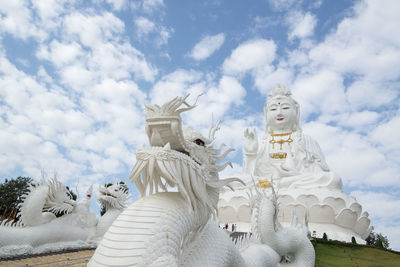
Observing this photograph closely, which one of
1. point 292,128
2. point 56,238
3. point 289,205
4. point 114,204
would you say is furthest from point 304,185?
point 56,238

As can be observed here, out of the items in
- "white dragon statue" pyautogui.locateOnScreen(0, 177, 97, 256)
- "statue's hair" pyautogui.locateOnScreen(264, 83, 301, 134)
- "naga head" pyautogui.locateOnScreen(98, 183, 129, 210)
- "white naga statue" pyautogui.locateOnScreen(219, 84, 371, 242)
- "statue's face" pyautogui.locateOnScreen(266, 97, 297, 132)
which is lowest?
"white dragon statue" pyautogui.locateOnScreen(0, 177, 97, 256)

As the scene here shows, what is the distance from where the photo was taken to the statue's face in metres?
15.7

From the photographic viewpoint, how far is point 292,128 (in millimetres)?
16031

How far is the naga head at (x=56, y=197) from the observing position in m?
6.19

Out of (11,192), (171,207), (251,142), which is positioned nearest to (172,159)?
(171,207)

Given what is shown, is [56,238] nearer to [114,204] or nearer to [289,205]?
[114,204]

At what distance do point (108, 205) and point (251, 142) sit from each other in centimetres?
942

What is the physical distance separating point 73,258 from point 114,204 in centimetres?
205

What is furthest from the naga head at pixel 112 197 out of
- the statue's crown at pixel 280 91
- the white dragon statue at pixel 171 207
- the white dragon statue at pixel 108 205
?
the statue's crown at pixel 280 91

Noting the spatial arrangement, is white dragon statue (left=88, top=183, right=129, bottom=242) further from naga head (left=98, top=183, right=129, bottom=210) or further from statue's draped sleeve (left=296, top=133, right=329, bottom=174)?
statue's draped sleeve (left=296, top=133, right=329, bottom=174)

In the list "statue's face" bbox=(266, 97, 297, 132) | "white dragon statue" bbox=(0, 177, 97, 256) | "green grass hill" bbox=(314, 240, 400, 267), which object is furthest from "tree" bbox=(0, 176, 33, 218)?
"green grass hill" bbox=(314, 240, 400, 267)

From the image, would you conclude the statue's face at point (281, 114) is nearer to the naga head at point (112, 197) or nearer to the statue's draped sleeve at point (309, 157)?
the statue's draped sleeve at point (309, 157)

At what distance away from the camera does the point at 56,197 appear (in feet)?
20.8

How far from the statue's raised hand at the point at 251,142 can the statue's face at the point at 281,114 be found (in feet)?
5.94
